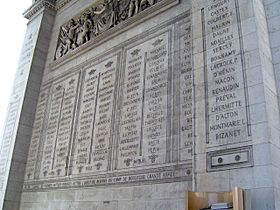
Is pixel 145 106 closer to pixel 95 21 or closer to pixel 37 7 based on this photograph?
pixel 95 21

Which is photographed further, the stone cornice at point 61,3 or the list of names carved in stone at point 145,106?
the stone cornice at point 61,3

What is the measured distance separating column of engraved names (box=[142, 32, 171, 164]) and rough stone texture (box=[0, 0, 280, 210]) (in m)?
0.02

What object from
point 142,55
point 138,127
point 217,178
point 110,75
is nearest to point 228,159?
point 217,178

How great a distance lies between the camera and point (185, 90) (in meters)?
5.23

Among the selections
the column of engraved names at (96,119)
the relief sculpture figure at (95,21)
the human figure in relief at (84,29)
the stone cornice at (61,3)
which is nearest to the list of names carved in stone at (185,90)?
the relief sculpture figure at (95,21)

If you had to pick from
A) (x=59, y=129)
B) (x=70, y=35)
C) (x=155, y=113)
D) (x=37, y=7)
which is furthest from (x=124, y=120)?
(x=37, y=7)

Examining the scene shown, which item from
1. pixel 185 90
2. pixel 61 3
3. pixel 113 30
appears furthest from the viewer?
pixel 61 3

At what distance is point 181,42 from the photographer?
5.68 meters

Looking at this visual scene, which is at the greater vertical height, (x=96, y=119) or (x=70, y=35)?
(x=70, y=35)

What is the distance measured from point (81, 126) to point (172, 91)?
2435mm

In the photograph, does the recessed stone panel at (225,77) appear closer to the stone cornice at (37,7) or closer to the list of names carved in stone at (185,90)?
the list of names carved in stone at (185,90)

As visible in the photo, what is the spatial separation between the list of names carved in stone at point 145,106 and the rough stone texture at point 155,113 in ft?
0.07

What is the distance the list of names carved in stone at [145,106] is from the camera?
17.4ft

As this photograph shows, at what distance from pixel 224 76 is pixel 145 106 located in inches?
75.2
